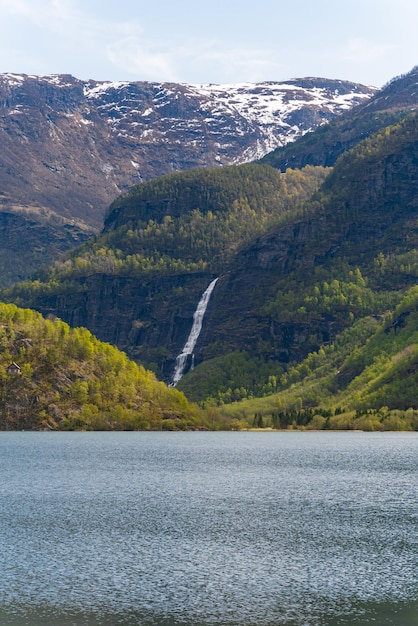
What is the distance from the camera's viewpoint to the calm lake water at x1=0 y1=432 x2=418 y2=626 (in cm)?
6931

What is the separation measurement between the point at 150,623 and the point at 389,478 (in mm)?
100697

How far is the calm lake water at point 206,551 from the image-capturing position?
6931 centimetres

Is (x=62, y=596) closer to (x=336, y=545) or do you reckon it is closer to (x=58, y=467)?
(x=336, y=545)

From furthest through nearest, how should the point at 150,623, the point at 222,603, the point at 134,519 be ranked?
the point at 134,519 < the point at 222,603 < the point at 150,623

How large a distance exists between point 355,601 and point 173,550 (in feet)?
78.4

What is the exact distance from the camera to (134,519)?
10956 centimetres

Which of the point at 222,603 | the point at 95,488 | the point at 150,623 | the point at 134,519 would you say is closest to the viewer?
the point at 150,623

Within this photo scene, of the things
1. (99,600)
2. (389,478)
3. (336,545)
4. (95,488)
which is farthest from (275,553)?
(389,478)

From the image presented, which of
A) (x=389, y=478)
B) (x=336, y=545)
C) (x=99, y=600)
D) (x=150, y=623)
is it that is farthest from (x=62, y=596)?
(x=389, y=478)

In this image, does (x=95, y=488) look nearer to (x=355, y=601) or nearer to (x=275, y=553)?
(x=275, y=553)

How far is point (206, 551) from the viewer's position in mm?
90375

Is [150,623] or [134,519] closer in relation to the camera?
[150,623]

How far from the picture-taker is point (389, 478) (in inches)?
6309

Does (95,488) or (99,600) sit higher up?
(99,600)
